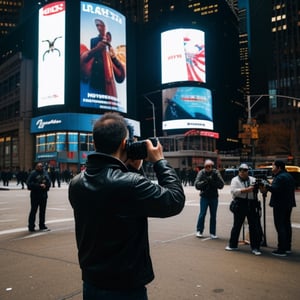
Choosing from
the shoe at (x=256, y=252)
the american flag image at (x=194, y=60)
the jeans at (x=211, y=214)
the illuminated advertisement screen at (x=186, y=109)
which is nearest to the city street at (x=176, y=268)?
the shoe at (x=256, y=252)

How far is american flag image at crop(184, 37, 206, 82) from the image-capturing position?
2953 inches

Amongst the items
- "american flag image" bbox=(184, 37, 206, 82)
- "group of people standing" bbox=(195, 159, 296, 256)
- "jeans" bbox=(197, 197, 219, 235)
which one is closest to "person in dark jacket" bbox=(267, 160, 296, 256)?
A: "group of people standing" bbox=(195, 159, 296, 256)

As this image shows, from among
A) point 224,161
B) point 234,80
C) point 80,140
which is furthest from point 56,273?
point 234,80

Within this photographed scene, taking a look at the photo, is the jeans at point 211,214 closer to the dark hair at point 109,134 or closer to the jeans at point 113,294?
the jeans at point 113,294

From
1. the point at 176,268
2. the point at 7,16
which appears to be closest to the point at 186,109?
the point at 176,268

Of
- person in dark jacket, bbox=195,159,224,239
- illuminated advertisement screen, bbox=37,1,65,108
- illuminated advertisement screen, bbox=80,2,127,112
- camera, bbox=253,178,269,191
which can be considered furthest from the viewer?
illuminated advertisement screen, bbox=80,2,127,112

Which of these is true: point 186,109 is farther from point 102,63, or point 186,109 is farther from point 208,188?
point 208,188

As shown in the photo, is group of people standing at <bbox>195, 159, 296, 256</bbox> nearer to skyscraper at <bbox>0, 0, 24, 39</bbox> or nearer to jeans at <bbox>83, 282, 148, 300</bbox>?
jeans at <bbox>83, 282, 148, 300</bbox>

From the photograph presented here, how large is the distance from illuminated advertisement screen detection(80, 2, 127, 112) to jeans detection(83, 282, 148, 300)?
2280 inches

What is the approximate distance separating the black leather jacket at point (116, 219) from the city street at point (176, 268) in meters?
2.65

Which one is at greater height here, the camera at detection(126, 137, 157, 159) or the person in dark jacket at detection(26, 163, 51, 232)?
the camera at detection(126, 137, 157, 159)

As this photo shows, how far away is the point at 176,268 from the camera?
5.69 meters

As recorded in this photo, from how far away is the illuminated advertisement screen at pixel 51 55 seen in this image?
58.5 meters

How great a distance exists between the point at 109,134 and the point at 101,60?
60723 millimetres
